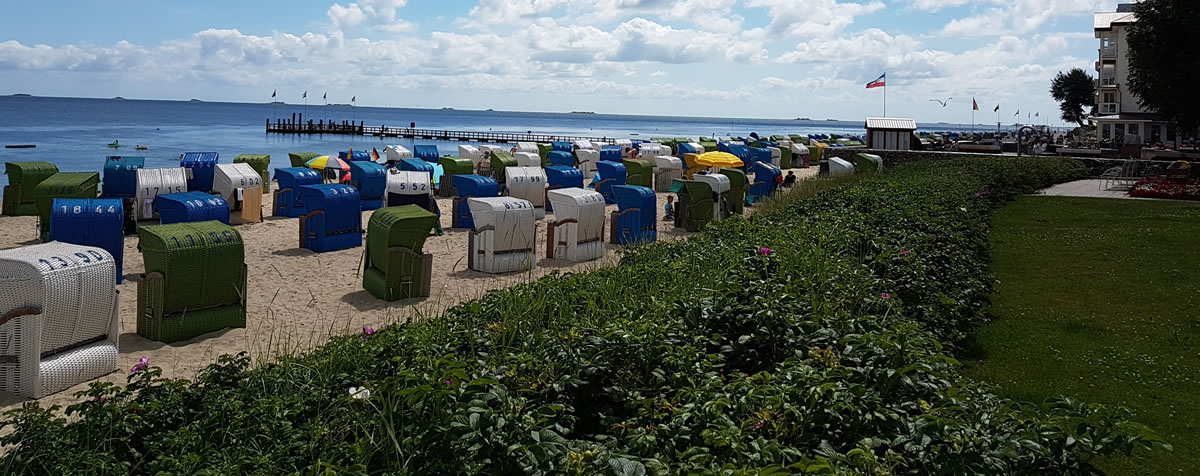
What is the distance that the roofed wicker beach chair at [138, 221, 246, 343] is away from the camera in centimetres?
1002

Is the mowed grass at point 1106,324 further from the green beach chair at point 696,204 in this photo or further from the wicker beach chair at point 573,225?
the wicker beach chair at point 573,225

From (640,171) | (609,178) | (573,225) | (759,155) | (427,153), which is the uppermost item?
(759,155)

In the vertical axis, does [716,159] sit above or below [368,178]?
above

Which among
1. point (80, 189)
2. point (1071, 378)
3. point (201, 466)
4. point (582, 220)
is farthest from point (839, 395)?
point (80, 189)

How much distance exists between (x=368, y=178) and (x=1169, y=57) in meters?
21.9

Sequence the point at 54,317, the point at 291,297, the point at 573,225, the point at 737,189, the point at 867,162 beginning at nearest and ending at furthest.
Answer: the point at 54,317
the point at 291,297
the point at 573,225
the point at 737,189
the point at 867,162

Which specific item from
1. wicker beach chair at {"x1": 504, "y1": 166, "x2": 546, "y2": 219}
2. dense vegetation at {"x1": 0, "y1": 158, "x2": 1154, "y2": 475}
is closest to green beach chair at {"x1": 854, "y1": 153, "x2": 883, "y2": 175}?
wicker beach chair at {"x1": 504, "y1": 166, "x2": 546, "y2": 219}

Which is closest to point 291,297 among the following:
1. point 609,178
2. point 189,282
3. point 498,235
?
point 189,282

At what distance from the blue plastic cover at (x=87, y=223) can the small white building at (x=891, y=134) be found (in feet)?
107

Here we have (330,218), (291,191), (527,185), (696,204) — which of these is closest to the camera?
(330,218)

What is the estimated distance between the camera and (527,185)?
851 inches

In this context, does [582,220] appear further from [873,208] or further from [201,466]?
[201,466]

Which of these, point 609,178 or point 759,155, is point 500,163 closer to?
point 609,178

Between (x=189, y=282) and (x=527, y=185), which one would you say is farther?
(x=527, y=185)
